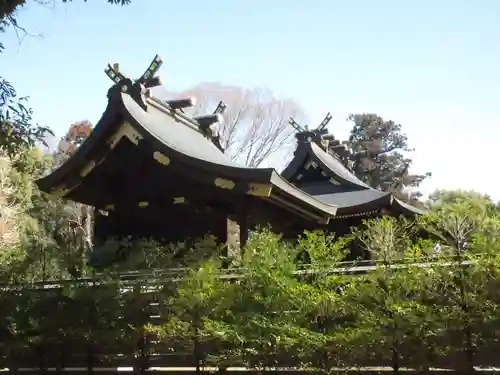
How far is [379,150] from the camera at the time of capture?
38.4m

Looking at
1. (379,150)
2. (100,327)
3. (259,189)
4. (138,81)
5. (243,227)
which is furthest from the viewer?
(379,150)

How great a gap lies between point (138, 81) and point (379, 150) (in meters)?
30.7

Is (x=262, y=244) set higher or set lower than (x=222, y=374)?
higher

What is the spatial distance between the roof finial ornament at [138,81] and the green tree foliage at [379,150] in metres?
27.1

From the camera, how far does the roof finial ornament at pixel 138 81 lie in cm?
947

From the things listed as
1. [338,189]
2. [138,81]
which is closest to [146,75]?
[138,81]

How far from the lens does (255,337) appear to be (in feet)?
18.3

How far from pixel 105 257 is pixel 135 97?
3.49 m

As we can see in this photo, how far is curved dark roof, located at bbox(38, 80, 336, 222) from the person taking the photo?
7.73 metres

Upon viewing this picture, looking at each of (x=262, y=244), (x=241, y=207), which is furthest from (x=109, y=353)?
(x=241, y=207)

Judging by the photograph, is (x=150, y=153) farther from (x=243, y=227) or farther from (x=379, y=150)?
(x=379, y=150)

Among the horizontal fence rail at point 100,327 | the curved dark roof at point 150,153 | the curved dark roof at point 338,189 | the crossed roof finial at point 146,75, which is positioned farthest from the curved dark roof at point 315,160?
the horizontal fence rail at point 100,327

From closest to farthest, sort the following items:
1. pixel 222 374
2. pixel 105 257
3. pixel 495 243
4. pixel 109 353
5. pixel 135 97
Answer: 1. pixel 495 243
2. pixel 222 374
3. pixel 109 353
4. pixel 105 257
5. pixel 135 97

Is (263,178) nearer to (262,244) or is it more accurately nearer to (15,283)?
(262,244)
